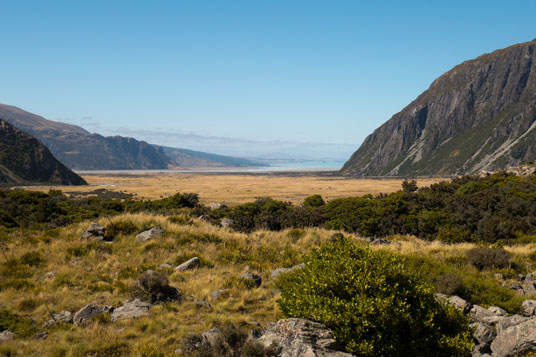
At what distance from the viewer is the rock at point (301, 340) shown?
5.52 metres

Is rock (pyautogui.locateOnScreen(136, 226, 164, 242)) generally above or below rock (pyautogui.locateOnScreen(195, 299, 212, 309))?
above

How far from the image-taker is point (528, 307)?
923cm

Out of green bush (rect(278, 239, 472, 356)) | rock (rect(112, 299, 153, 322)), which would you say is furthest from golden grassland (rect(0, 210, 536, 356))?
green bush (rect(278, 239, 472, 356))

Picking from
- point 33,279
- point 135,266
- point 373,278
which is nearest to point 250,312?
point 373,278

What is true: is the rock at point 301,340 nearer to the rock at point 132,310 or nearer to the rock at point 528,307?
the rock at point 132,310

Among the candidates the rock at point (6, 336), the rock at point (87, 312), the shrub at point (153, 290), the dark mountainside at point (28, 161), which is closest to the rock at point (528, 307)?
the shrub at point (153, 290)

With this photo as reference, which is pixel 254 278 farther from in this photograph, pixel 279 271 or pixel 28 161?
pixel 28 161

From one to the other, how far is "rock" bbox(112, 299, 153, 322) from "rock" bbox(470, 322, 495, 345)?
8.01m

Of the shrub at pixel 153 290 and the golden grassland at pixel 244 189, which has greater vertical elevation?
the shrub at pixel 153 290

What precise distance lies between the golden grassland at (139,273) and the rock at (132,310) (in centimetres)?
23

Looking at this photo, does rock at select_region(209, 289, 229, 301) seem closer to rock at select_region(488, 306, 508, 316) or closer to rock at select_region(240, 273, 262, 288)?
rock at select_region(240, 273, 262, 288)

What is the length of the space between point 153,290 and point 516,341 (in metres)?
9.04

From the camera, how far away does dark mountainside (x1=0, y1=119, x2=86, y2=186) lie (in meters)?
120

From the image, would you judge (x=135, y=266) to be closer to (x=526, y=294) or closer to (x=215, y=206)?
(x=526, y=294)
